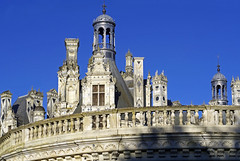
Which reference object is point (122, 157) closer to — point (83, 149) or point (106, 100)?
point (83, 149)

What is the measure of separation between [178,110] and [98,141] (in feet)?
8.52

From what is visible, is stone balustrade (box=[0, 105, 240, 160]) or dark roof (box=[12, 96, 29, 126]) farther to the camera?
dark roof (box=[12, 96, 29, 126])

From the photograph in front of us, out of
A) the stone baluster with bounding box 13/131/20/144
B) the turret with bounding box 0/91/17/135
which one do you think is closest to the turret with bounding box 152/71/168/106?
the turret with bounding box 0/91/17/135

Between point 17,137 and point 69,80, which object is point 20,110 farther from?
point 17,137

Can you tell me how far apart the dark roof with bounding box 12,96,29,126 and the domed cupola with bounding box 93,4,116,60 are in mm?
16131

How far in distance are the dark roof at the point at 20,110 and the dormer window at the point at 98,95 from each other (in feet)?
65.5

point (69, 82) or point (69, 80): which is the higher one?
point (69, 80)

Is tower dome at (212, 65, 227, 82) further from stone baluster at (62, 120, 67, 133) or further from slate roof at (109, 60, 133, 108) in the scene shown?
stone baluster at (62, 120, 67, 133)

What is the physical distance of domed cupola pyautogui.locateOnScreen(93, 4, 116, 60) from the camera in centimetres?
4344

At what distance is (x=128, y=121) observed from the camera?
17.1 metres

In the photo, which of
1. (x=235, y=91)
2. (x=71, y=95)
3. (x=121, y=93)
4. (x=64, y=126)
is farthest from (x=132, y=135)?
(x=235, y=91)

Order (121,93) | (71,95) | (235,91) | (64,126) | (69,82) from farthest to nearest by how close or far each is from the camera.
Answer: (235,91)
(69,82)
(71,95)
(121,93)
(64,126)

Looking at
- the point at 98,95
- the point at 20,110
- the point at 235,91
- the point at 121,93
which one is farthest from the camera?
the point at 235,91

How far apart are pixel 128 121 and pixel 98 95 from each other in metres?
20.4
